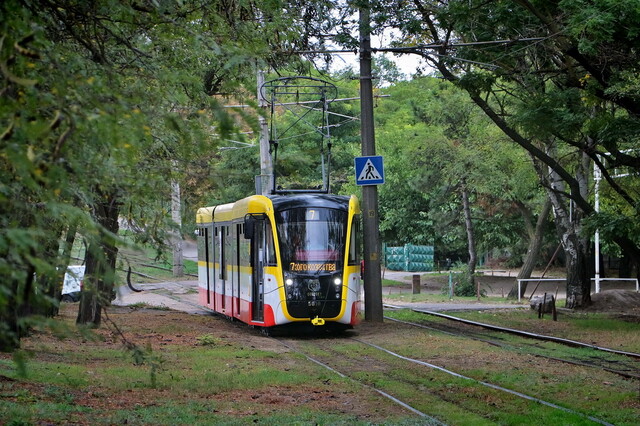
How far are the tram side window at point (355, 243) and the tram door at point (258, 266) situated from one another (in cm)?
191

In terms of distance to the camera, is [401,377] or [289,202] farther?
[289,202]

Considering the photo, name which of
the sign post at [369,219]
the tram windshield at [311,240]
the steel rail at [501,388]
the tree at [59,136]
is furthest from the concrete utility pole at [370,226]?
the tree at [59,136]

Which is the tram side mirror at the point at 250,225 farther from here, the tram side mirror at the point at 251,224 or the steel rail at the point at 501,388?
the steel rail at the point at 501,388

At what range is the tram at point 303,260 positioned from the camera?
762 inches

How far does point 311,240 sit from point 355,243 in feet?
3.79

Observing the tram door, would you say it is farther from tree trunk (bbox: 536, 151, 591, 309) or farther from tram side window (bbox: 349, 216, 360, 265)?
tree trunk (bbox: 536, 151, 591, 309)

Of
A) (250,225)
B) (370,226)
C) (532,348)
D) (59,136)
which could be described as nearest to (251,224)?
(250,225)

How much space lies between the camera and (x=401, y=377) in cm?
1330

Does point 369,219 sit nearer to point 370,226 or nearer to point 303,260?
point 370,226

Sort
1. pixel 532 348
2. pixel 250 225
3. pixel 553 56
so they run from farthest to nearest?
pixel 553 56 → pixel 250 225 → pixel 532 348

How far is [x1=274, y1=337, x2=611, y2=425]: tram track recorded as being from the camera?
10649 millimetres

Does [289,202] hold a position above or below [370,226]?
above

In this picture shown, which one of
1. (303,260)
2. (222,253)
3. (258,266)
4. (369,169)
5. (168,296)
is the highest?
(369,169)

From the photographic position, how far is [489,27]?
19.0m
